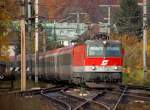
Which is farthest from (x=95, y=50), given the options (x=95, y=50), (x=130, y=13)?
(x=130, y=13)

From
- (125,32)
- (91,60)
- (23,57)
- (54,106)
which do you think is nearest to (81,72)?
(91,60)

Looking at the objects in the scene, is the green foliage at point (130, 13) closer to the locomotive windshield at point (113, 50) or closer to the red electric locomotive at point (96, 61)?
the red electric locomotive at point (96, 61)

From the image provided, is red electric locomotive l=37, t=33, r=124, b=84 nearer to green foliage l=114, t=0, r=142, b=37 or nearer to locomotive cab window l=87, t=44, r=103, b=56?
locomotive cab window l=87, t=44, r=103, b=56

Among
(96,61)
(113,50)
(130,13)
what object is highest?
(130,13)

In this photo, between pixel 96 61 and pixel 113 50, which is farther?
pixel 113 50

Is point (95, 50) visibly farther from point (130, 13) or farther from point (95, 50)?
point (130, 13)

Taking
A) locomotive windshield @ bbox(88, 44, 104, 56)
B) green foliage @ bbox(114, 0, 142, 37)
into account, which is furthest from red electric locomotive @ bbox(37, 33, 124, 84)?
green foliage @ bbox(114, 0, 142, 37)

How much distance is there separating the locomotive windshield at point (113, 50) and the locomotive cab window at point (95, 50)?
0.36 metres

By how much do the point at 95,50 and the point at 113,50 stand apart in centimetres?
105

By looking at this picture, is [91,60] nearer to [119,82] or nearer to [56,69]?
[119,82]

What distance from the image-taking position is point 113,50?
106ft

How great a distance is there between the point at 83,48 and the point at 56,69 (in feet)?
27.0

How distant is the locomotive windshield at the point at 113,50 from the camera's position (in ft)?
106

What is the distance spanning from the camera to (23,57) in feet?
101
